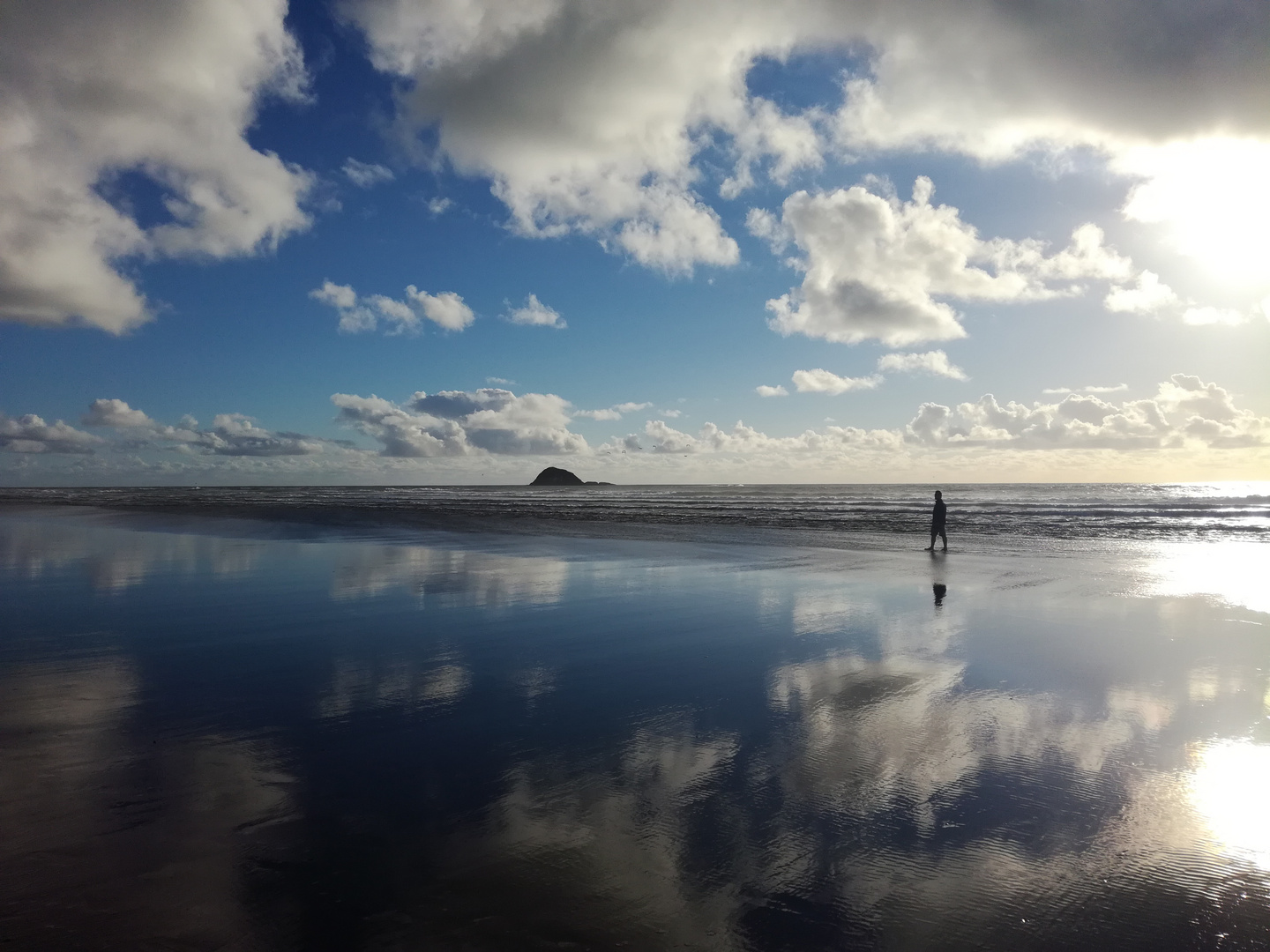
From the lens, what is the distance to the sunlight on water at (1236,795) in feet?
14.7

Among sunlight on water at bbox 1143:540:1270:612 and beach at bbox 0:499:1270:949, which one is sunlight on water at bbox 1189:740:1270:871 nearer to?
beach at bbox 0:499:1270:949

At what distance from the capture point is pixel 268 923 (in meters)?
3.51

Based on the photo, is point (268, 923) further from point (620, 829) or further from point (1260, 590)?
point (1260, 590)

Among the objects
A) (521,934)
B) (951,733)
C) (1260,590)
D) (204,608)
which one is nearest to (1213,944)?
(951,733)

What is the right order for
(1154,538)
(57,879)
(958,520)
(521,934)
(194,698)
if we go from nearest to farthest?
(521,934), (57,879), (194,698), (1154,538), (958,520)

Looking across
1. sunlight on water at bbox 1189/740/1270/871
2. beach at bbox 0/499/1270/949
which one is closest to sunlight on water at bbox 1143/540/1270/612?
beach at bbox 0/499/1270/949

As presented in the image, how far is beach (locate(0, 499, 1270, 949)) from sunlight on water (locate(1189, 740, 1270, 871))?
28 millimetres

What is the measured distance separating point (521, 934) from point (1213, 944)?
344 cm

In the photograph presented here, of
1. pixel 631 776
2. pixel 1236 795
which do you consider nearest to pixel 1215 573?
pixel 1236 795

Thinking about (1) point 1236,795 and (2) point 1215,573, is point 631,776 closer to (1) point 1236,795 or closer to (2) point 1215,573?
(1) point 1236,795

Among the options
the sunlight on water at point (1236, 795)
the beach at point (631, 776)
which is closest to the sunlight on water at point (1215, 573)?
the beach at point (631, 776)

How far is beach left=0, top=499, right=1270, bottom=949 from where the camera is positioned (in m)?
3.64

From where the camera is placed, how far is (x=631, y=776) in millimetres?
5340

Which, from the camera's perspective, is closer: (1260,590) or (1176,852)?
(1176,852)
